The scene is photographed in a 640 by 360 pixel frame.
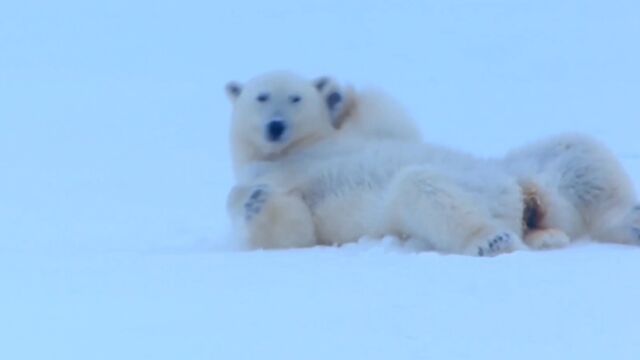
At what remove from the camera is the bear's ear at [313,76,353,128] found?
21.2ft

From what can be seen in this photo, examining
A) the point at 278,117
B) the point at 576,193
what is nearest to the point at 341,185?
the point at 278,117

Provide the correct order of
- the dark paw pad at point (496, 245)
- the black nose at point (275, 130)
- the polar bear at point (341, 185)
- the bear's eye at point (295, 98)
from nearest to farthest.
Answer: the dark paw pad at point (496, 245) < the polar bear at point (341, 185) < the black nose at point (275, 130) < the bear's eye at point (295, 98)

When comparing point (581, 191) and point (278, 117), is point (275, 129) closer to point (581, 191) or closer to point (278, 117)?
point (278, 117)

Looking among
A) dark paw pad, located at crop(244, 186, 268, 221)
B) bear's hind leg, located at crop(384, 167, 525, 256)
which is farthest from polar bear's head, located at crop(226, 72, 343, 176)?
bear's hind leg, located at crop(384, 167, 525, 256)

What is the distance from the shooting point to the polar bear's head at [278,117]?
6.28 m

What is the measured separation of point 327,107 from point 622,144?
5.91 m

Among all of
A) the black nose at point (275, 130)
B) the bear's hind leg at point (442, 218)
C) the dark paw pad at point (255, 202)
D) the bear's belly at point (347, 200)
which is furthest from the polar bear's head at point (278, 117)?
the bear's hind leg at point (442, 218)

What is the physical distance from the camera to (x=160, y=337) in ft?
12.6

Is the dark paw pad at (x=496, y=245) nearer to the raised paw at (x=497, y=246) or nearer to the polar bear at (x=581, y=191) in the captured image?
the raised paw at (x=497, y=246)

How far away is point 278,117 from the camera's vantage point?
6289mm

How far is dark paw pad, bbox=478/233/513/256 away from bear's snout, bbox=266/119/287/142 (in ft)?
4.19

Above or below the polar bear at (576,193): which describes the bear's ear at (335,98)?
above

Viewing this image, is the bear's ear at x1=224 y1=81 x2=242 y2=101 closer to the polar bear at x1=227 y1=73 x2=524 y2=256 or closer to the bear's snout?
the polar bear at x1=227 y1=73 x2=524 y2=256

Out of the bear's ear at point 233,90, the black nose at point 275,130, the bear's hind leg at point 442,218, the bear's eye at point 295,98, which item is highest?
the bear's ear at point 233,90
